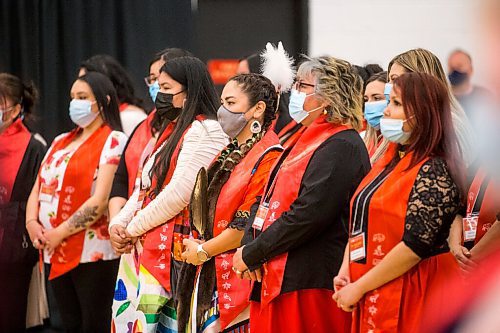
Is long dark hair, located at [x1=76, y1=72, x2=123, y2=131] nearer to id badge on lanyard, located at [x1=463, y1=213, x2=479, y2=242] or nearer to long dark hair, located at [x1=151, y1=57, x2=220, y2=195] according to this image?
long dark hair, located at [x1=151, y1=57, x2=220, y2=195]

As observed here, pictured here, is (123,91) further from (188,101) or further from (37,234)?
(188,101)

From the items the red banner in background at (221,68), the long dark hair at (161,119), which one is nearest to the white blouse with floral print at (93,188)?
the long dark hair at (161,119)

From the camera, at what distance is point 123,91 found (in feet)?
13.4

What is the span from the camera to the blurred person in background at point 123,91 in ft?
13.1

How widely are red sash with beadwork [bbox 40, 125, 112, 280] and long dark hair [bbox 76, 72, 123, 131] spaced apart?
0.45 ft

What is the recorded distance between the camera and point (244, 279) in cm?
256

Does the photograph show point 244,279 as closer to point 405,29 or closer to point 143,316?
point 143,316

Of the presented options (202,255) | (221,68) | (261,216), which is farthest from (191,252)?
(221,68)

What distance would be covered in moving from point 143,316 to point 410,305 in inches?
47.9

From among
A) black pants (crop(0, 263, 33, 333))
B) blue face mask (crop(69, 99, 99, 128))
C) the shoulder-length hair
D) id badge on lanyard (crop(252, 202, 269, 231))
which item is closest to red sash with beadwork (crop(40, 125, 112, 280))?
blue face mask (crop(69, 99, 99, 128))

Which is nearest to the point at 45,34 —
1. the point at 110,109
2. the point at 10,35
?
the point at 10,35

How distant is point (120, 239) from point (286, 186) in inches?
40.4

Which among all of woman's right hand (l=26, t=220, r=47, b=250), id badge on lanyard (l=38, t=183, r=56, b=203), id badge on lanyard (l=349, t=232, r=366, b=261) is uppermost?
id badge on lanyard (l=349, t=232, r=366, b=261)

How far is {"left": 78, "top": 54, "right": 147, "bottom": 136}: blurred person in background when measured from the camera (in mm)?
3988
